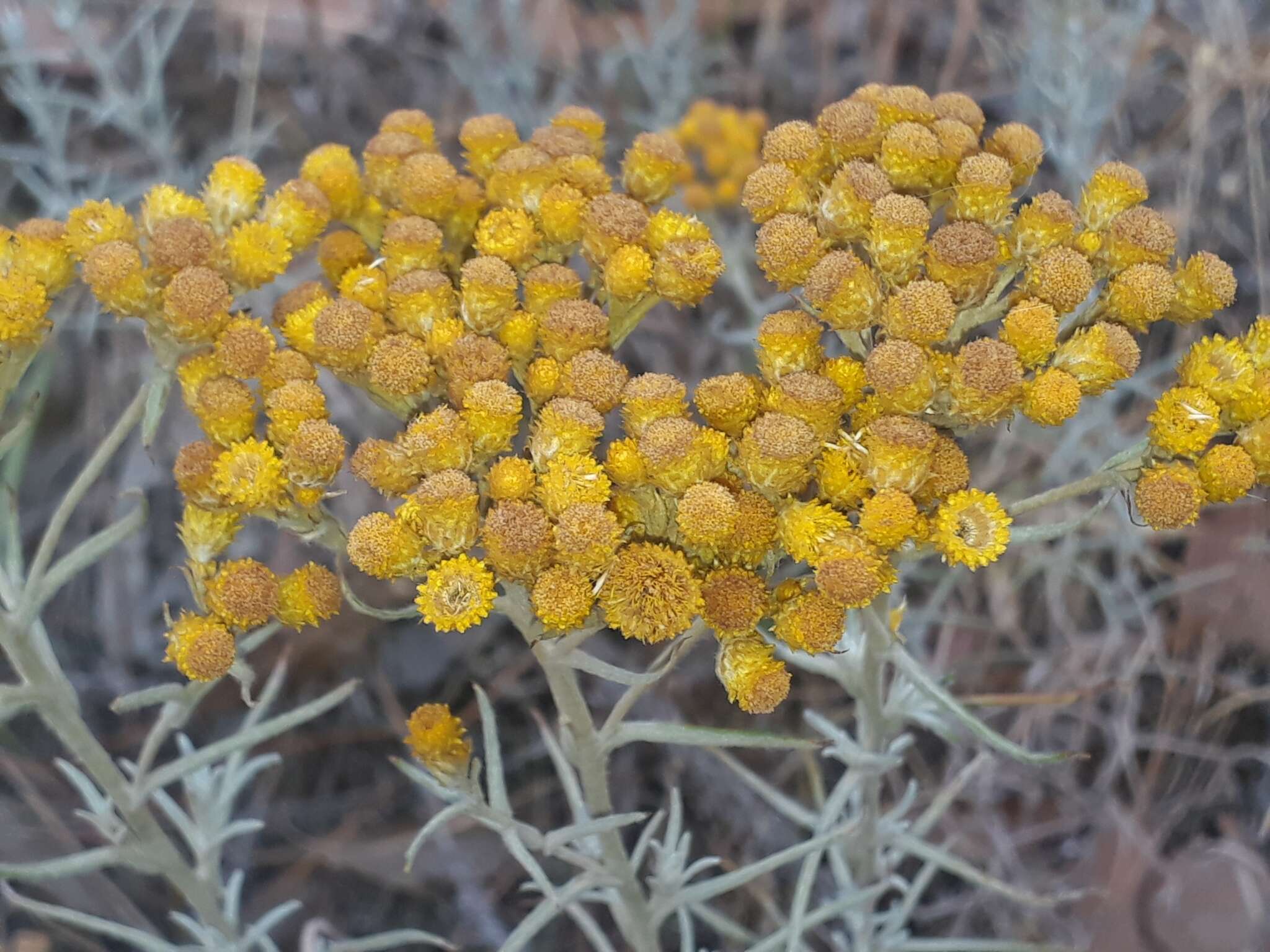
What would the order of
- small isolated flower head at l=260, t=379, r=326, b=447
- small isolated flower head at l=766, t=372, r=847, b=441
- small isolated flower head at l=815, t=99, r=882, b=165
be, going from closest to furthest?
small isolated flower head at l=766, t=372, r=847, b=441 < small isolated flower head at l=260, t=379, r=326, b=447 < small isolated flower head at l=815, t=99, r=882, b=165

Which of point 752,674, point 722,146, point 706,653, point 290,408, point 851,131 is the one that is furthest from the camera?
point 706,653

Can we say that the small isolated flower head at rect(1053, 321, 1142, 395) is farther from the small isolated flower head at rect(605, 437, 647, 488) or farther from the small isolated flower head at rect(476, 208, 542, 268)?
the small isolated flower head at rect(476, 208, 542, 268)

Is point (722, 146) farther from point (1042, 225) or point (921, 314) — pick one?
point (921, 314)

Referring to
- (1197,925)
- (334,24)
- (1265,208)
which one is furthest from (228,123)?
(1197,925)

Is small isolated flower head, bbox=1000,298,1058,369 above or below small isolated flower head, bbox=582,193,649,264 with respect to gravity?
below

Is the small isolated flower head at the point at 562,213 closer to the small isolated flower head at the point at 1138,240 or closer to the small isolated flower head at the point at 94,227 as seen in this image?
the small isolated flower head at the point at 94,227

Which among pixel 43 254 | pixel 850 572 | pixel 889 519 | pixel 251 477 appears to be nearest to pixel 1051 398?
pixel 889 519

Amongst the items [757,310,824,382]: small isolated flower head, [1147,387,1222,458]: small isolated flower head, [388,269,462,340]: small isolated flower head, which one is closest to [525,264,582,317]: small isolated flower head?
[388,269,462,340]: small isolated flower head

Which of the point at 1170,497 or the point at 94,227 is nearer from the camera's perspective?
the point at 1170,497
